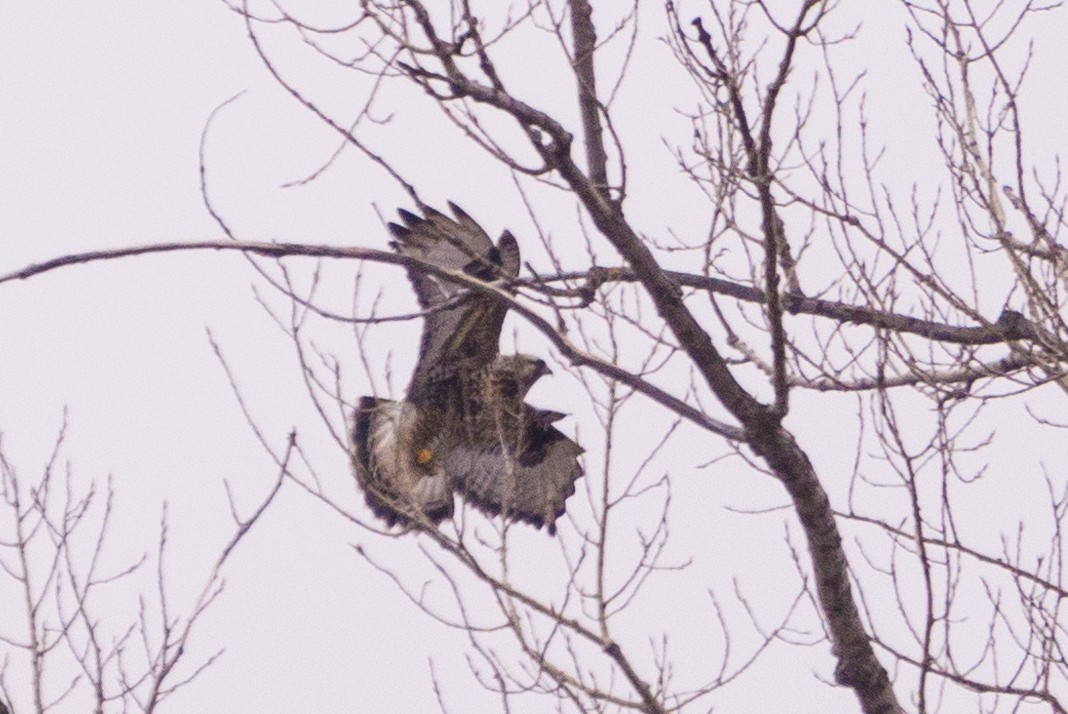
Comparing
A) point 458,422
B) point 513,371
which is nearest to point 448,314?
point 513,371

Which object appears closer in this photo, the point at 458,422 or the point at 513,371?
the point at 513,371

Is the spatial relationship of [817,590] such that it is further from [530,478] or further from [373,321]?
[530,478]

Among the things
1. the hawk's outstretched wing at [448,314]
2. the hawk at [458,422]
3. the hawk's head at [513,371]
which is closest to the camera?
the hawk's outstretched wing at [448,314]

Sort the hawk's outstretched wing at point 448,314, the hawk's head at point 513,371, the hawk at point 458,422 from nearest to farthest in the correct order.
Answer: the hawk's outstretched wing at point 448,314, the hawk at point 458,422, the hawk's head at point 513,371

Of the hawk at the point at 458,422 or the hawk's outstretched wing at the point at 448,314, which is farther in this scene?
the hawk at the point at 458,422

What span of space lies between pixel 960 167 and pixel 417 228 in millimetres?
2506

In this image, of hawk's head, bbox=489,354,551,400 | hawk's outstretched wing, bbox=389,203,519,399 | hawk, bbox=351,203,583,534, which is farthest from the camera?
hawk's head, bbox=489,354,551,400

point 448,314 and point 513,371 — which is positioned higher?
point 448,314

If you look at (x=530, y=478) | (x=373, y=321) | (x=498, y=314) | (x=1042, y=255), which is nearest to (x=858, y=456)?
(x=1042, y=255)

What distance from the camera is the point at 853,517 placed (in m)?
4.36

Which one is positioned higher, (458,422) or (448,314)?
(448,314)

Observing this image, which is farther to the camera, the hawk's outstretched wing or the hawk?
the hawk

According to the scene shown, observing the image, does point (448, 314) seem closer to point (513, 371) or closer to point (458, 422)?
point (513, 371)

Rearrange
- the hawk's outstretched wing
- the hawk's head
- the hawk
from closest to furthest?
1. the hawk's outstretched wing
2. the hawk
3. the hawk's head
